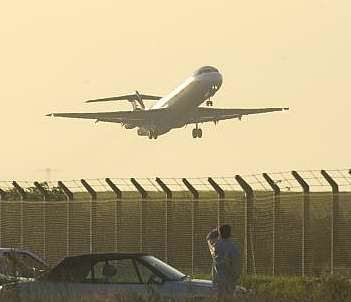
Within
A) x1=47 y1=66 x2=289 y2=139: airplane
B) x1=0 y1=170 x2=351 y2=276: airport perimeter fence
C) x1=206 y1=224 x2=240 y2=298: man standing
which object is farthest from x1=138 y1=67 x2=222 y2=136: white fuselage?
x1=206 y1=224 x2=240 y2=298: man standing

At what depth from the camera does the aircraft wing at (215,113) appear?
275ft

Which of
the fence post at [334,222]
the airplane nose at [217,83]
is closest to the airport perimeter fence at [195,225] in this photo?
the fence post at [334,222]

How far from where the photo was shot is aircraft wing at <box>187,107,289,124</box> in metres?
83.9

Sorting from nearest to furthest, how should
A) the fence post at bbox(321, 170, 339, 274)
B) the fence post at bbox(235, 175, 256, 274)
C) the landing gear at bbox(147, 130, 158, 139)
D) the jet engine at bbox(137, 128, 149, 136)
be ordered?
1. the fence post at bbox(321, 170, 339, 274)
2. the fence post at bbox(235, 175, 256, 274)
3. the landing gear at bbox(147, 130, 158, 139)
4. the jet engine at bbox(137, 128, 149, 136)

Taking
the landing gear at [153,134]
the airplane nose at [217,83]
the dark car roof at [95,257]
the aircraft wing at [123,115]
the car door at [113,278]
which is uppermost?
the airplane nose at [217,83]

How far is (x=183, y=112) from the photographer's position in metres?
82.4

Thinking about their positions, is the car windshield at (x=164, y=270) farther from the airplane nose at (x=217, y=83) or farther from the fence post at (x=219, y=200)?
the airplane nose at (x=217, y=83)

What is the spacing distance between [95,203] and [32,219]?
10.0 ft

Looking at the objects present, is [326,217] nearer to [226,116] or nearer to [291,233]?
[291,233]

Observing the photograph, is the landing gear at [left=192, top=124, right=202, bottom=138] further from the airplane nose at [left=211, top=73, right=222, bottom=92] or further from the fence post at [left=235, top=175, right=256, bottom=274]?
the fence post at [left=235, top=175, right=256, bottom=274]

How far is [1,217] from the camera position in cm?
3731

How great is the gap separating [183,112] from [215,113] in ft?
12.5

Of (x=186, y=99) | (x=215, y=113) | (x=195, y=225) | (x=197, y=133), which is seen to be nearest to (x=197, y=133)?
(x=197, y=133)

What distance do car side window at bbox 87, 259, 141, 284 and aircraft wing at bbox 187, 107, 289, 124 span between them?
6125cm
